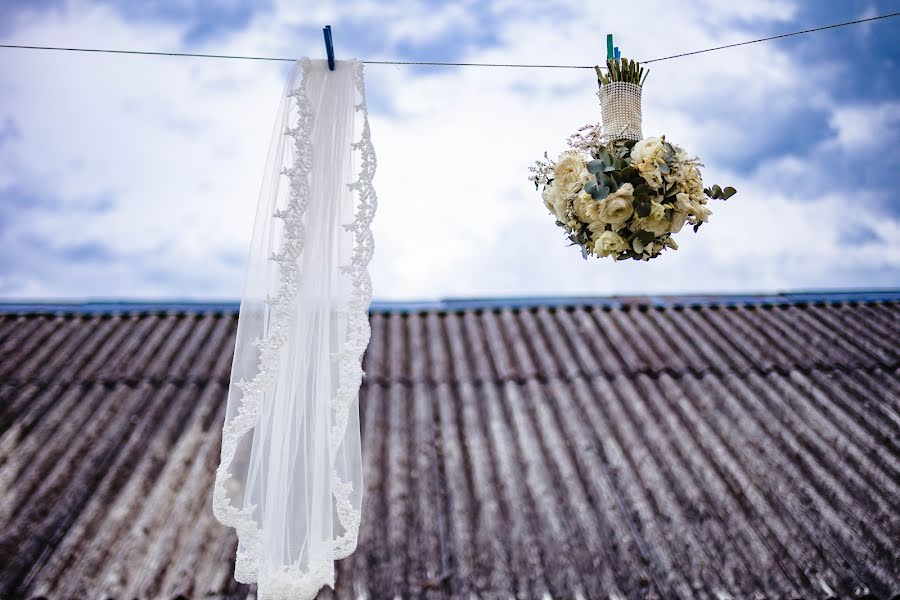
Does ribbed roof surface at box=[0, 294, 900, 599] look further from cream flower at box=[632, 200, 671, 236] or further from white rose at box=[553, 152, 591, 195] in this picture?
white rose at box=[553, 152, 591, 195]

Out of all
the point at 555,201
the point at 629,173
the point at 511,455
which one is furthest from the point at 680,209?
the point at 511,455

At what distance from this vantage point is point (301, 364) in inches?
85.4

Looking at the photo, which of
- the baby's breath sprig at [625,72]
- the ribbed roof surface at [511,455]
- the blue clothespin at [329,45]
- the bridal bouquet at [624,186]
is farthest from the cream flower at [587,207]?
the ribbed roof surface at [511,455]

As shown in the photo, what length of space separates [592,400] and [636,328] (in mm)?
1129

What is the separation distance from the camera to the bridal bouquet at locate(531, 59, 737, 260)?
7.86 feet

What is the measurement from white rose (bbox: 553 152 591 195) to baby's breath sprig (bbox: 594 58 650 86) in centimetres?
34

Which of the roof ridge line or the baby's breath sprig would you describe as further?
the roof ridge line

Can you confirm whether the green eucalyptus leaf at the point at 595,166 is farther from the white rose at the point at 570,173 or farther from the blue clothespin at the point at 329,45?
the blue clothespin at the point at 329,45

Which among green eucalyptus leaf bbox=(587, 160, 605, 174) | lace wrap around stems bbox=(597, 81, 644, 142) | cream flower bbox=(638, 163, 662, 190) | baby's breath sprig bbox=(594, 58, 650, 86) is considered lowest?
cream flower bbox=(638, 163, 662, 190)

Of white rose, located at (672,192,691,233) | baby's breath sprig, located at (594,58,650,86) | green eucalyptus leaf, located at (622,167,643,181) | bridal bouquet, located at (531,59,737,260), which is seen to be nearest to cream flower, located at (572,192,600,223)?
bridal bouquet, located at (531,59,737,260)

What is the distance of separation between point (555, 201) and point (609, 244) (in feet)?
0.90

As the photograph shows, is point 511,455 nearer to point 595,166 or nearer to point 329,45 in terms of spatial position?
point 595,166

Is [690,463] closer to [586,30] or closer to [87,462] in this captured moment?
[586,30]

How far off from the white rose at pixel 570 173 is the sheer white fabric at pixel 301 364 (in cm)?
70
